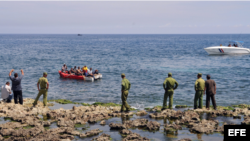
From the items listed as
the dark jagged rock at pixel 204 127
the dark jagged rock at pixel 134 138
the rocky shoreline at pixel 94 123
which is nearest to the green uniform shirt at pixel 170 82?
the rocky shoreline at pixel 94 123

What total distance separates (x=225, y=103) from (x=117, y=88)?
11.6 m

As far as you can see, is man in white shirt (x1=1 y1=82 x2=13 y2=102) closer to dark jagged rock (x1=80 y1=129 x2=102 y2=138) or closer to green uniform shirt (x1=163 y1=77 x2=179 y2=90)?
dark jagged rock (x1=80 y1=129 x2=102 y2=138)

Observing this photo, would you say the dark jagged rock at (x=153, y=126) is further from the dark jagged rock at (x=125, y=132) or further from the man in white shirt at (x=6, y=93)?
the man in white shirt at (x=6, y=93)

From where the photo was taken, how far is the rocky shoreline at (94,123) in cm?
1080

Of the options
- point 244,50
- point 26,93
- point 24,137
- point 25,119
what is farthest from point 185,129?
point 244,50

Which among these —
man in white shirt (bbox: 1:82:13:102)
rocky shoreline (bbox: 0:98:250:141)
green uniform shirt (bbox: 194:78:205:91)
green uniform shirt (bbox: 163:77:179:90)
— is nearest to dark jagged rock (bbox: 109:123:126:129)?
rocky shoreline (bbox: 0:98:250:141)

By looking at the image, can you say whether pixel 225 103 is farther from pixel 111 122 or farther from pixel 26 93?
pixel 26 93

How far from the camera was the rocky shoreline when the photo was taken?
1080cm

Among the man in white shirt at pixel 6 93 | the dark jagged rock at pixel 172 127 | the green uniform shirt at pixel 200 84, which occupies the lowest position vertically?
the dark jagged rock at pixel 172 127

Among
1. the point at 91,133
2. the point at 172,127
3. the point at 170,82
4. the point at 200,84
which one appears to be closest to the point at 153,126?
the point at 172,127

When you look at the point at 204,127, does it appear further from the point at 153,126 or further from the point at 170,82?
the point at 170,82

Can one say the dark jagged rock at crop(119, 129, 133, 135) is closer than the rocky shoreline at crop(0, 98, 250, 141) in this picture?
No

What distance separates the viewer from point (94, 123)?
42.0 feet

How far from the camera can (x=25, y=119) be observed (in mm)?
12789
